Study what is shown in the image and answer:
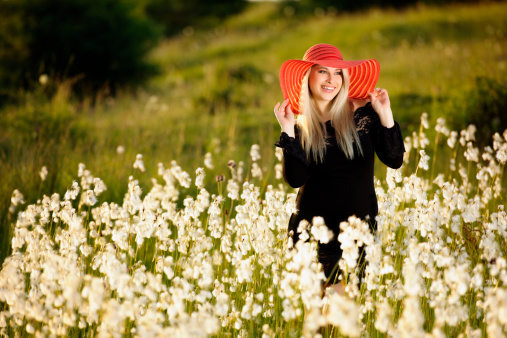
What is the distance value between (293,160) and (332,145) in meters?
0.33

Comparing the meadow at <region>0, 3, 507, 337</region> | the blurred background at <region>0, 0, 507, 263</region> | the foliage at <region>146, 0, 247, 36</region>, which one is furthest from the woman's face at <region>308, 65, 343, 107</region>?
the foliage at <region>146, 0, 247, 36</region>

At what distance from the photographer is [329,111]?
361 centimetres

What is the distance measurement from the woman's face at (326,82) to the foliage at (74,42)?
10.2 m

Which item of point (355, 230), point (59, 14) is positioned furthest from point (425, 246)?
point (59, 14)

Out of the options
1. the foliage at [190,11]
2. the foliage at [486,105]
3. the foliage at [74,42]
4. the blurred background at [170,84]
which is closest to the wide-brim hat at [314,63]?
the blurred background at [170,84]

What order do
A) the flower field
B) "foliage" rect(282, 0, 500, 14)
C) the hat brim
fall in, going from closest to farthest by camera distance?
the flower field < the hat brim < "foliage" rect(282, 0, 500, 14)

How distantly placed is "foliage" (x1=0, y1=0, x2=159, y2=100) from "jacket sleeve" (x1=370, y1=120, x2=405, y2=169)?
420 inches

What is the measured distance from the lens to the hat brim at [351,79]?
3.66m

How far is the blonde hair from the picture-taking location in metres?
3.39

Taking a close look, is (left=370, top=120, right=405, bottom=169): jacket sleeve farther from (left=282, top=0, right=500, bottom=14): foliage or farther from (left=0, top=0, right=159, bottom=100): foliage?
(left=282, top=0, right=500, bottom=14): foliage

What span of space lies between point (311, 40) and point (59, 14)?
9534 millimetres

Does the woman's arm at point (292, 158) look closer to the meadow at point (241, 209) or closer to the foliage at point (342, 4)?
the meadow at point (241, 209)

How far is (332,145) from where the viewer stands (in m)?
3.43

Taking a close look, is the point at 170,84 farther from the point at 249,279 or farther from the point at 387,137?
the point at 249,279
